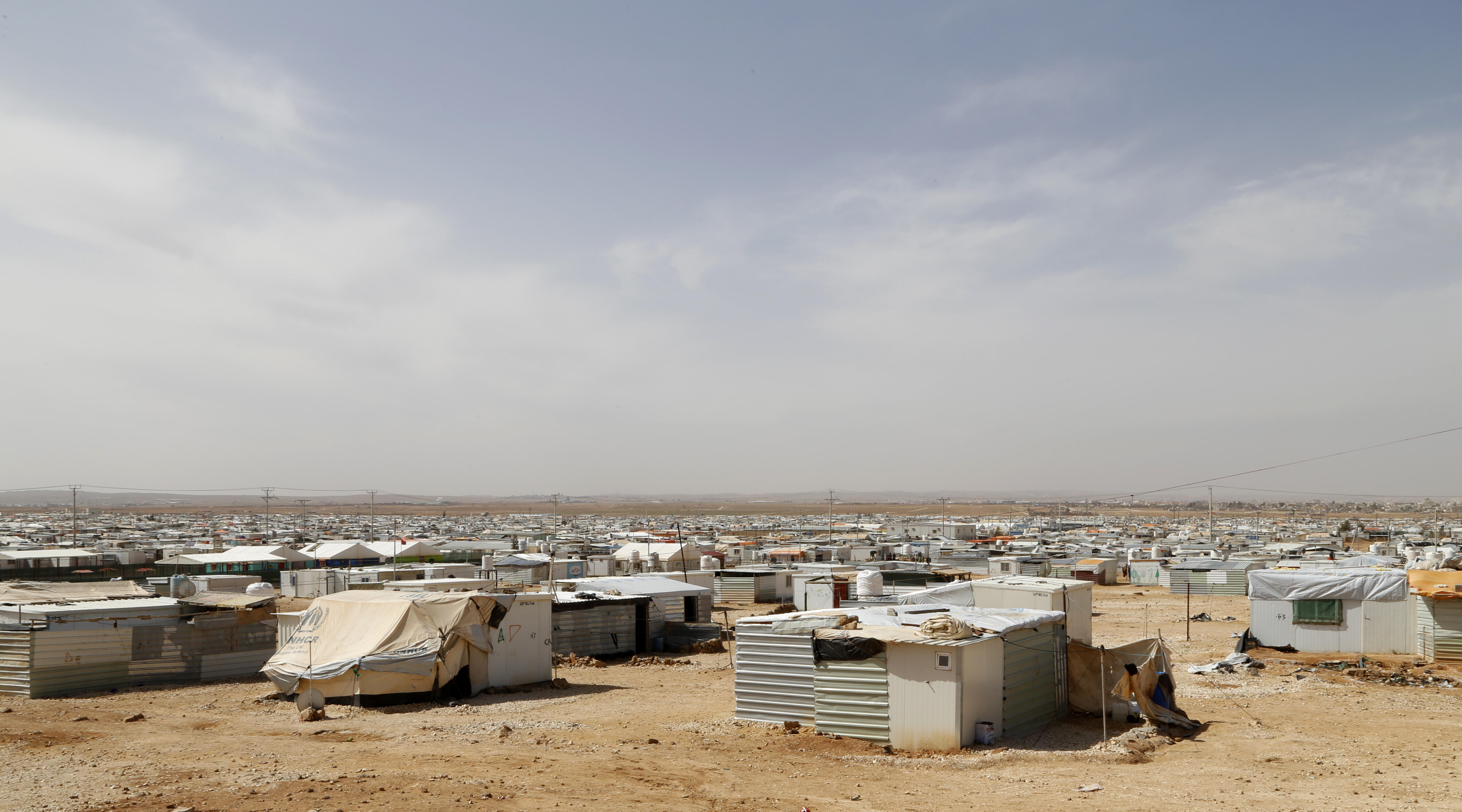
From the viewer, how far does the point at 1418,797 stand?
12977mm

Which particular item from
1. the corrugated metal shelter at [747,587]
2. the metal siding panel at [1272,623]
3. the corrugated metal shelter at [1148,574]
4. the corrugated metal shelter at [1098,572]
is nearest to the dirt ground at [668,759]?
the metal siding panel at [1272,623]

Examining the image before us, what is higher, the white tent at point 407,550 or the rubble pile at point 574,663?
the rubble pile at point 574,663

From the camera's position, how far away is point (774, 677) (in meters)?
18.6

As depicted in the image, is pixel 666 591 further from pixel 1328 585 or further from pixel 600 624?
pixel 1328 585

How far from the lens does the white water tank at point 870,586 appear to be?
34438mm

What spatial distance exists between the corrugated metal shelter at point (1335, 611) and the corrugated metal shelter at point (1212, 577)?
20.7 metres

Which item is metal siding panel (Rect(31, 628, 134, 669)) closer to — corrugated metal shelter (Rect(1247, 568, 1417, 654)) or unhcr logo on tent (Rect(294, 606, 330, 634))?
unhcr logo on tent (Rect(294, 606, 330, 634))

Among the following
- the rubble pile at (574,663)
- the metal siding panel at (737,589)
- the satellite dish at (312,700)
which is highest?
the satellite dish at (312,700)

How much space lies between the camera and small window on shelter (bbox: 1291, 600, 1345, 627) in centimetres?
2906

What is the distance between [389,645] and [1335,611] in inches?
1036

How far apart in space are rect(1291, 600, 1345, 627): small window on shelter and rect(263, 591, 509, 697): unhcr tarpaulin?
910 inches

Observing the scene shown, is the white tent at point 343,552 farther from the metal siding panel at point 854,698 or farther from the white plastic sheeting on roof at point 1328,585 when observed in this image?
the white plastic sheeting on roof at point 1328,585

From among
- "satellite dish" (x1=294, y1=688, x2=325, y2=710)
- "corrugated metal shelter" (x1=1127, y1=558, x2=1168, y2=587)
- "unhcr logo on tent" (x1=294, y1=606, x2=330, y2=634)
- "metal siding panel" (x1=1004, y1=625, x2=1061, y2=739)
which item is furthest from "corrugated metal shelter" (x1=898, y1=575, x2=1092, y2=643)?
"corrugated metal shelter" (x1=1127, y1=558, x2=1168, y2=587)

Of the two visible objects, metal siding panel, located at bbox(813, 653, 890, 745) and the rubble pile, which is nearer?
metal siding panel, located at bbox(813, 653, 890, 745)
